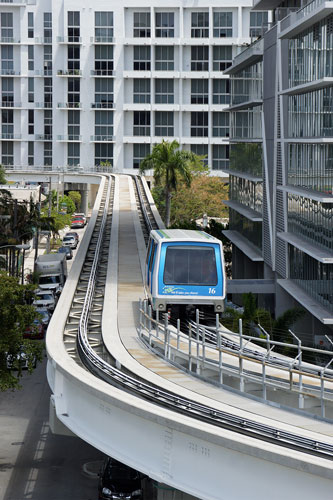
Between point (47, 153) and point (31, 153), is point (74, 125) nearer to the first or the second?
point (47, 153)

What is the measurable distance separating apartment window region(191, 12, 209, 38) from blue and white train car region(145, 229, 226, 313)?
9006 cm

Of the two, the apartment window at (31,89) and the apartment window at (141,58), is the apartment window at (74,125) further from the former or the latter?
the apartment window at (141,58)

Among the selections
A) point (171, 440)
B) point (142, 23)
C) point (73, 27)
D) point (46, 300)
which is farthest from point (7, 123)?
point (171, 440)

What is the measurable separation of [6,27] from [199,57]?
2549 centimetres

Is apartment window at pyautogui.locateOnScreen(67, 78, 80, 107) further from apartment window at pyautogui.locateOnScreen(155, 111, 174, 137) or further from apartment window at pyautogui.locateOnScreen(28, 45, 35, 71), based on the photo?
apartment window at pyautogui.locateOnScreen(155, 111, 174, 137)

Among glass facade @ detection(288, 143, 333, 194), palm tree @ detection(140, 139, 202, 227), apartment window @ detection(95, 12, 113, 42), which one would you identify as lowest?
glass facade @ detection(288, 143, 333, 194)

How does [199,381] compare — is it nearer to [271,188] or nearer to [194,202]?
[271,188]

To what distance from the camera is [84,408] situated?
23.4m

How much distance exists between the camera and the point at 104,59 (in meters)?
120

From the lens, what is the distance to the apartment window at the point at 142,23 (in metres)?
118

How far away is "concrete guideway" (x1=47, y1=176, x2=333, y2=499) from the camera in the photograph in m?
17.2

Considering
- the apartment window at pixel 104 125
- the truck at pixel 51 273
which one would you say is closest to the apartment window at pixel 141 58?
the apartment window at pixel 104 125

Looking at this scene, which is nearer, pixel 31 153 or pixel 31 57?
pixel 31 57

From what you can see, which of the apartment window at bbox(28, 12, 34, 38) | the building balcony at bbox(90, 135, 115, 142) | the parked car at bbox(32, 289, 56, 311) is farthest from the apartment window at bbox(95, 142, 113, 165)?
the parked car at bbox(32, 289, 56, 311)
